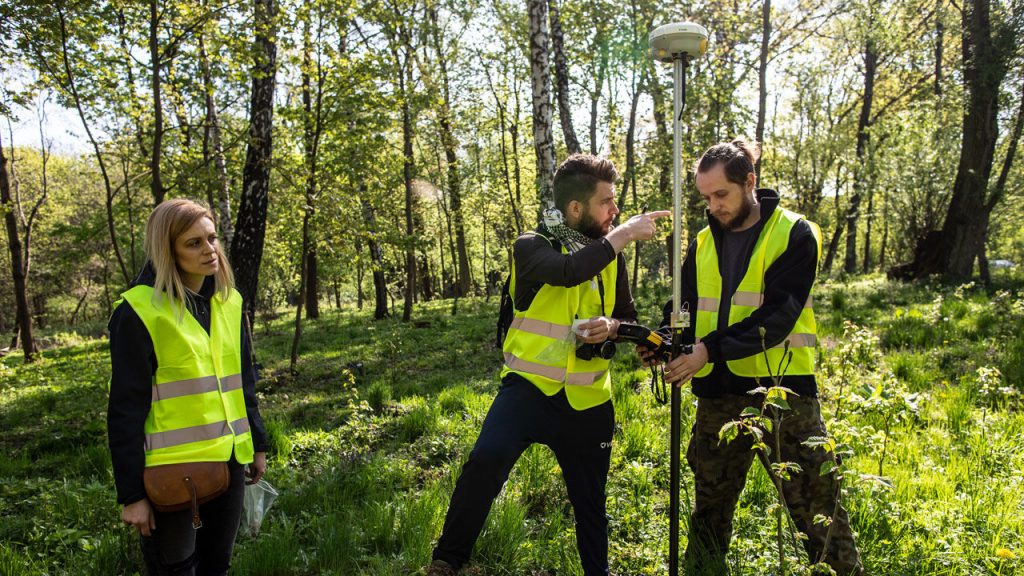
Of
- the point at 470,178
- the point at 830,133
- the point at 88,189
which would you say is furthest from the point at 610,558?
the point at 88,189

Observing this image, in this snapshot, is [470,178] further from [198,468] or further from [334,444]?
[198,468]

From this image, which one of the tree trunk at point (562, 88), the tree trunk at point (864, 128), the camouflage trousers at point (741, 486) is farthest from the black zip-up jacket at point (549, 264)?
the tree trunk at point (864, 128)

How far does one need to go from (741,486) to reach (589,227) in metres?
1.63

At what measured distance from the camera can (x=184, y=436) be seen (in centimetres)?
216

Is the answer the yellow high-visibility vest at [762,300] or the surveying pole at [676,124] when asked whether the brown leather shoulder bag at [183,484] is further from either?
the yellow high-visibility vest at [762,300]

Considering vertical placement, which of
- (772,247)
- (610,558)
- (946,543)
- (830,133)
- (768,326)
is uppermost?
(830,133)

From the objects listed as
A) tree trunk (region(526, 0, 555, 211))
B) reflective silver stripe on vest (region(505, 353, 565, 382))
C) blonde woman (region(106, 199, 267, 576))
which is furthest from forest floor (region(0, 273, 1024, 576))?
tree trunk (region(526, 0, 555, 211))

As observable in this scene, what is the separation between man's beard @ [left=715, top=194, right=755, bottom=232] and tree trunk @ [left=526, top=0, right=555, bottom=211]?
506 cm

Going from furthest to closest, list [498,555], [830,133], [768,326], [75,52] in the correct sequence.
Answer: [830,133] < [75,52] < [498,555] < [768,326]

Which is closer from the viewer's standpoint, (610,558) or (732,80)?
(610,558)

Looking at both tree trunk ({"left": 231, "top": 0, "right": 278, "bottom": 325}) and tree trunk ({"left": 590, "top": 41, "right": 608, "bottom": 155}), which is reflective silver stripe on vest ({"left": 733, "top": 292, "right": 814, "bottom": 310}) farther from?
tree trunk ({"left": 590, "top": 41, "right": 608, "bottom": 155})

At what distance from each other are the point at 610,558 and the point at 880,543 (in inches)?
57.3

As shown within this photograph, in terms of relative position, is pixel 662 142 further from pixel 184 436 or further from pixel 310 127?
pixel 184 436

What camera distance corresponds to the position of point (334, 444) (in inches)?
207
